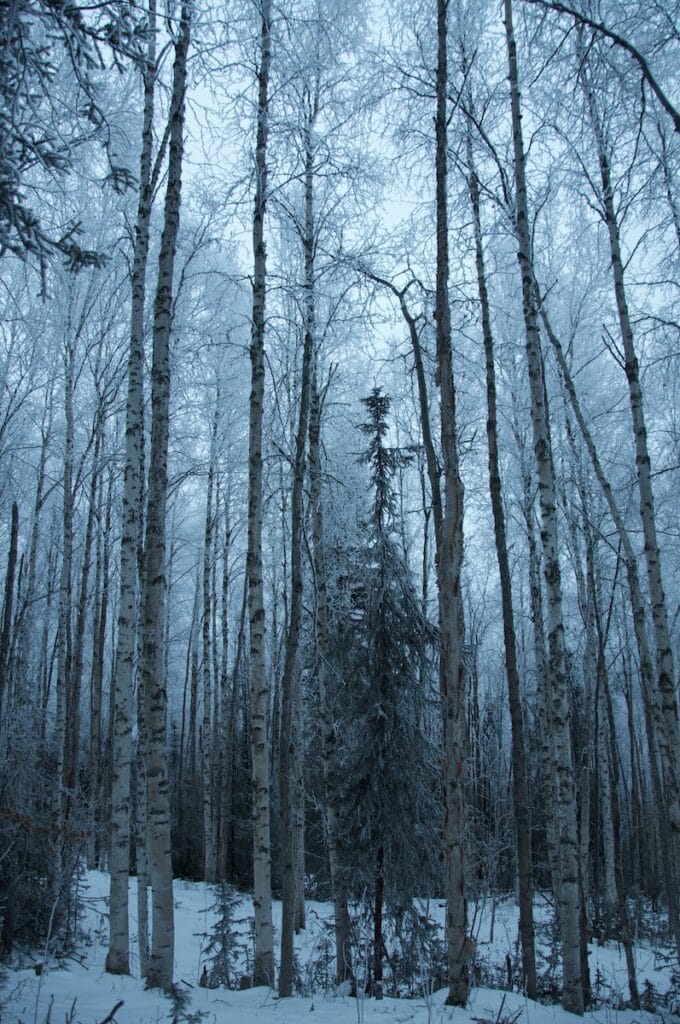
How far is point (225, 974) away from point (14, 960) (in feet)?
8.12

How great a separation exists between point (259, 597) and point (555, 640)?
3.07 metres

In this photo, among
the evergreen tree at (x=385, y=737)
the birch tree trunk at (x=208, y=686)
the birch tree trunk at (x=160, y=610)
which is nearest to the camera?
the birch tree trunk at (x=160, y=610)

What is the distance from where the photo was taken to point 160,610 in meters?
5.91

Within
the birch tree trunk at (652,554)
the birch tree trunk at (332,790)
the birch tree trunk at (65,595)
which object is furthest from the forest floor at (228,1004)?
the birch tree trunk at (65,595)

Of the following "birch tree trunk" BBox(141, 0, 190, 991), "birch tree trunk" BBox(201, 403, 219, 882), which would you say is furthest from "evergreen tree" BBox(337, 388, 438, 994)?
"birch tree trunk" BBox(201, 403, 219, 882)

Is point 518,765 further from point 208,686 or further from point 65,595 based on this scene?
point 208,686

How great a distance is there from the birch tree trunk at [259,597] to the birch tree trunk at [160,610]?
1.17 m

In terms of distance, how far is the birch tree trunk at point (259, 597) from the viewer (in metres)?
6.85

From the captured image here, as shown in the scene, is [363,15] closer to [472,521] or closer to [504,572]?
[504,572]

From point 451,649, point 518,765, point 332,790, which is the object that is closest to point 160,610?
point 451,649

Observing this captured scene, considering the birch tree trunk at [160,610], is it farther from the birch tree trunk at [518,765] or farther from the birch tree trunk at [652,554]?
the birch tree trunk at [652,554]

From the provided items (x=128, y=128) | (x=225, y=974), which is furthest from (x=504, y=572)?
(x=128, y=128)

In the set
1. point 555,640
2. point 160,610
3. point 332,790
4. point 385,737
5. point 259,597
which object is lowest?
point 332,790

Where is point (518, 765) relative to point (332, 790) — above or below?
above
